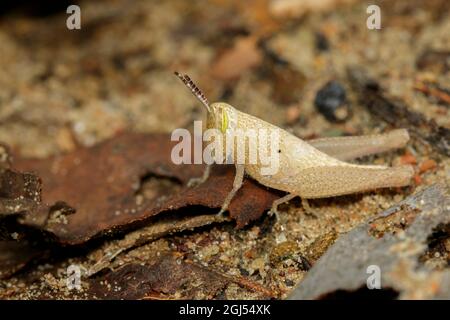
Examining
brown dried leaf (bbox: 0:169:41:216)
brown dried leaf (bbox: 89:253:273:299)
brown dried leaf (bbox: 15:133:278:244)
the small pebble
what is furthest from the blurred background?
brown dried leaf (bbox: 0:169:41:216)

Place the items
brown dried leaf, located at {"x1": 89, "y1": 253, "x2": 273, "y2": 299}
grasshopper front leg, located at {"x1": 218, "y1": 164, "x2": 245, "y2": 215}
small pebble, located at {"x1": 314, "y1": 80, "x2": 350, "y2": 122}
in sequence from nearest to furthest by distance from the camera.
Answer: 1. brown dried leaf, located at {"x1": 89, "y1": 253, "x2": 273, "y2": 299}
2. grasshopper front leg, located at {"x1": 218, "y1": 164, "x2": 245, "y2": 215}
3. small pebble, located at {"x1": 314, "y1": 80, "x2": 350, "y2": 122}

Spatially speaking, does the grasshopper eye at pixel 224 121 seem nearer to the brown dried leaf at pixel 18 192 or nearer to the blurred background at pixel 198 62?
the blurred background at pixel 198 62

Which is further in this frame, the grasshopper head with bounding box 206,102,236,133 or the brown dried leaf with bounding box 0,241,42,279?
the grasshopper head with bounding box 206,102,236,133

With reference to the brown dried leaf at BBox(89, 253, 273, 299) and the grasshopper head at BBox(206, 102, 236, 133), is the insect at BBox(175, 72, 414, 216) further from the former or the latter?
the brown dried leaf at BBox(89, 253, 273, 299)

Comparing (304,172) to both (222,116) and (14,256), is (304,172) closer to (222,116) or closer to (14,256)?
(222,116)

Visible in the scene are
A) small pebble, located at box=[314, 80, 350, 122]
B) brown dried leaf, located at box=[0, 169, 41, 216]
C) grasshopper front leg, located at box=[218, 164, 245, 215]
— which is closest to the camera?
brown dried leaf, located at box=[0, 169, 41, 216]

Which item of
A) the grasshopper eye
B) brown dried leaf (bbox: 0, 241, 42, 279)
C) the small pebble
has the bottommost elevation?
brown dried leaf (bbox: 0, 241, 42, 279)

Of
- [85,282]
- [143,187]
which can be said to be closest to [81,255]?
[85,282]

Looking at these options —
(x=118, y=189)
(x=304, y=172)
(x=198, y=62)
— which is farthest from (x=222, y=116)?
(x=198, y=62)
